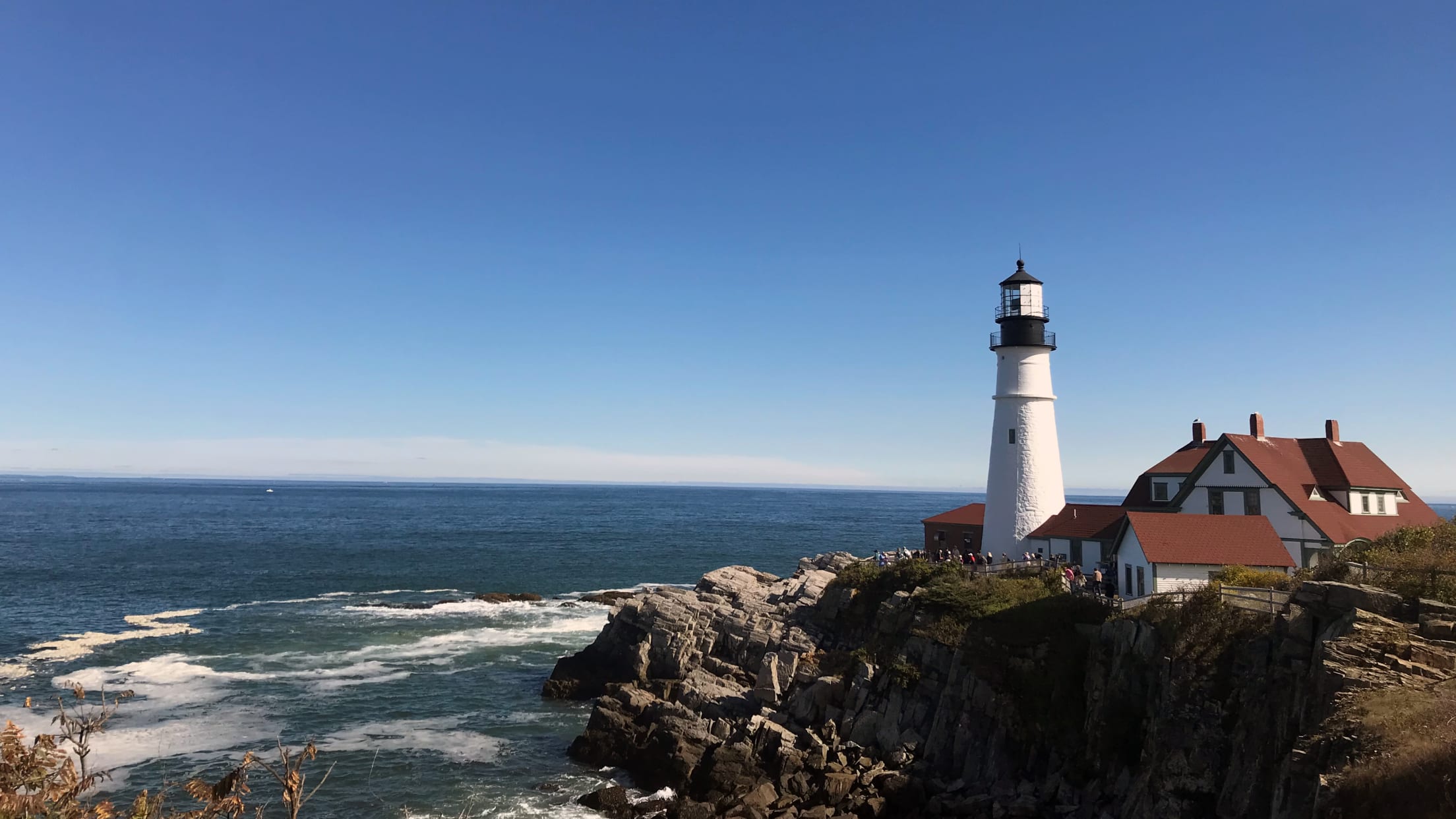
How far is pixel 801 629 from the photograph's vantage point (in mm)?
35625

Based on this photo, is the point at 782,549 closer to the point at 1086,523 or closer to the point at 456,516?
the point at 1086,523

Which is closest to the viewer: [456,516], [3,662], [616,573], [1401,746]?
[1401,746]

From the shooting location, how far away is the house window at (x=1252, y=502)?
31.5 meters

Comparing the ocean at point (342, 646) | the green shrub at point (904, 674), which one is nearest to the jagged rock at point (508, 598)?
the ocean at point (342, 646)

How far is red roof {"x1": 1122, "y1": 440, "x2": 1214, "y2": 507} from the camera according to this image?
3594 cm

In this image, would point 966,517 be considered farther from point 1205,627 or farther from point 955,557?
point 1205,627

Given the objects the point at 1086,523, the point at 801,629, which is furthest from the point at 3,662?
the point at 1086,523

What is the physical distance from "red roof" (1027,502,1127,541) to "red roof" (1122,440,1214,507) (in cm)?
152

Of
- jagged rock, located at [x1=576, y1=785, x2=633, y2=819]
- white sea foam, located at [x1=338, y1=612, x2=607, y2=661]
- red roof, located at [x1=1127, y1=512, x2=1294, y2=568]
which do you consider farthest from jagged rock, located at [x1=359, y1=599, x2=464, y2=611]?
red roof, located at [x1=1127, y1=512, x2=1294, y2=568]

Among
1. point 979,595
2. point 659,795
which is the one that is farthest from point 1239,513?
point 659,795

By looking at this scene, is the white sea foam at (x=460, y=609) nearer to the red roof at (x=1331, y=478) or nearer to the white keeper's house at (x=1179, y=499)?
the white keeper's house at (x=1179, y=499)

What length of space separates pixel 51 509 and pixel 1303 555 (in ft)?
643

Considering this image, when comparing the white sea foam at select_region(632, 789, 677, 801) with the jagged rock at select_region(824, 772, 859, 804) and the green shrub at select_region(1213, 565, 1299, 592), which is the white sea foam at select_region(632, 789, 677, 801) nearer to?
the jagged rock at select_region(824, 772, 859, 804)

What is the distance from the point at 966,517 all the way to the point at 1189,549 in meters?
16.6
